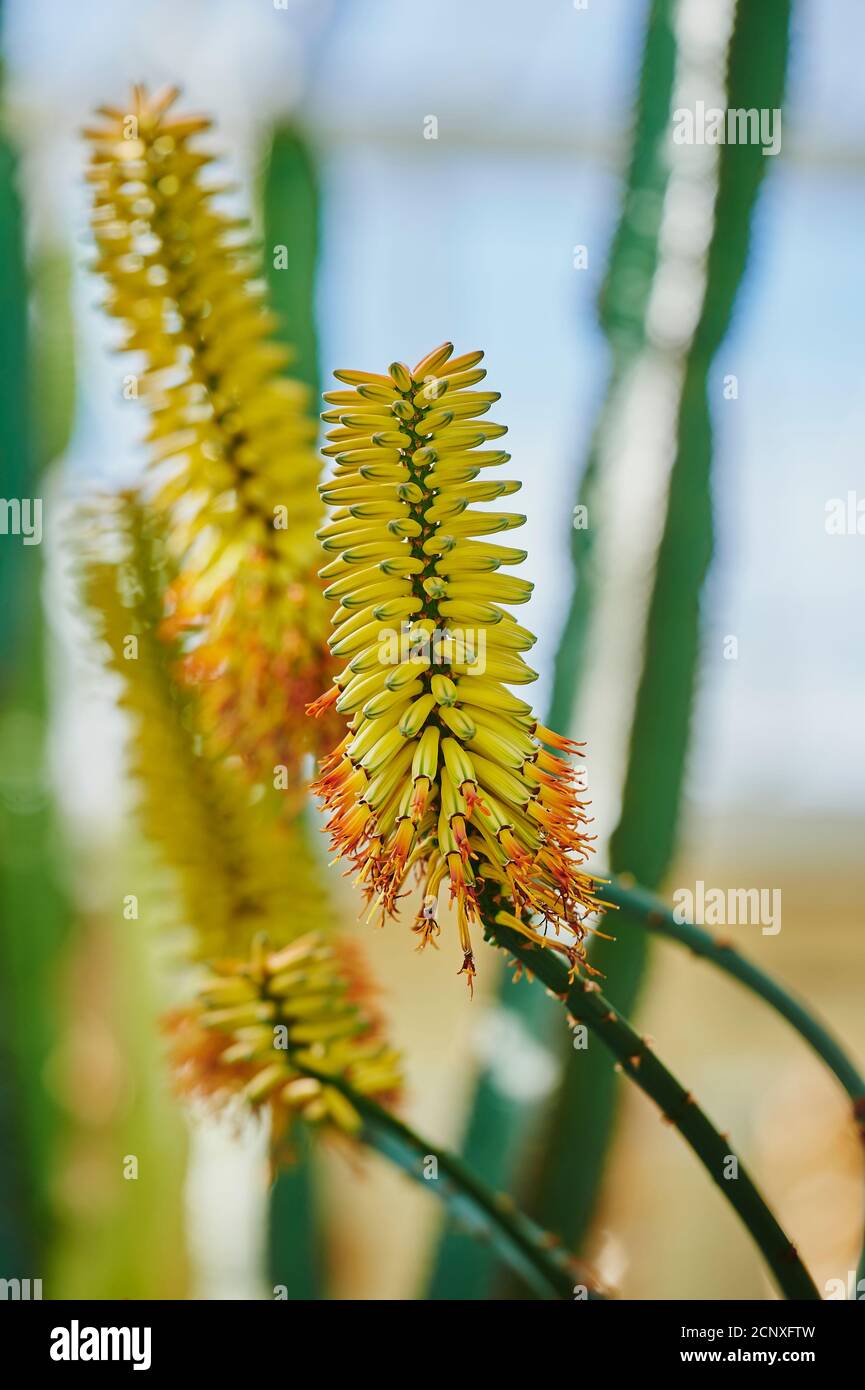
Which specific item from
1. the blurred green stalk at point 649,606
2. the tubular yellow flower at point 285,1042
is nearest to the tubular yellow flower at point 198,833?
the tubular yellow flower at point 285,1042

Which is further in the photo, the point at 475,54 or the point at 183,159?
the point at 475,54

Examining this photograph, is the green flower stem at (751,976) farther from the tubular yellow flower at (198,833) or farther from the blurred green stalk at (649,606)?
the blurred green stalk at (649,606)

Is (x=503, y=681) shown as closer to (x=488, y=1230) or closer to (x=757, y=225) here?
(x=488, y=1230)

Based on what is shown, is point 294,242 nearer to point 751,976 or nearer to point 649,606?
point 649,606

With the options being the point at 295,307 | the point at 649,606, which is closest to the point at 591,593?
the point at 649,606
